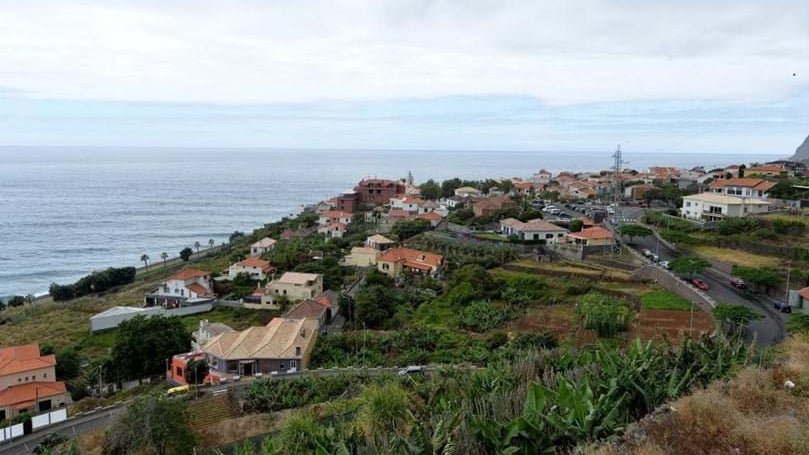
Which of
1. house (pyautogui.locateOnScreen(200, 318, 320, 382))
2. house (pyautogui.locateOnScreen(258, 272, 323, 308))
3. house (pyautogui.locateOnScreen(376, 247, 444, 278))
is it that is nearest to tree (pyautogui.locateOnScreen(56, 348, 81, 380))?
house (pyautogui.locateOnScreen(200, 318, 320, 382))

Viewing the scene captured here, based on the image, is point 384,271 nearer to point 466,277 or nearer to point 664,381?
point 466,277

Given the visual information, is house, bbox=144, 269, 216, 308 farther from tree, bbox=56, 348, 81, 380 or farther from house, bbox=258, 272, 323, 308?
tree, bbox=56, 348, 81, 380

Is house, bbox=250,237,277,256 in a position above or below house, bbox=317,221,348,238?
below

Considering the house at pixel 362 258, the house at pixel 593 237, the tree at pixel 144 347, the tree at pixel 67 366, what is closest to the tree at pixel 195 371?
the tree at pixel 144 347

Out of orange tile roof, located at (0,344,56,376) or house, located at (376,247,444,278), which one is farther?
house, located at (376,247,444,278)

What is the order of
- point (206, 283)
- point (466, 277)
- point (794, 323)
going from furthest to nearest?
point (206, 283), point (466, 277), point (794, 323)

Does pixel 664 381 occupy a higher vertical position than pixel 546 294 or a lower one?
higher

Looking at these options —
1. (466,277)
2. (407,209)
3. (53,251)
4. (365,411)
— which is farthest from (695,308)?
(53,251)
